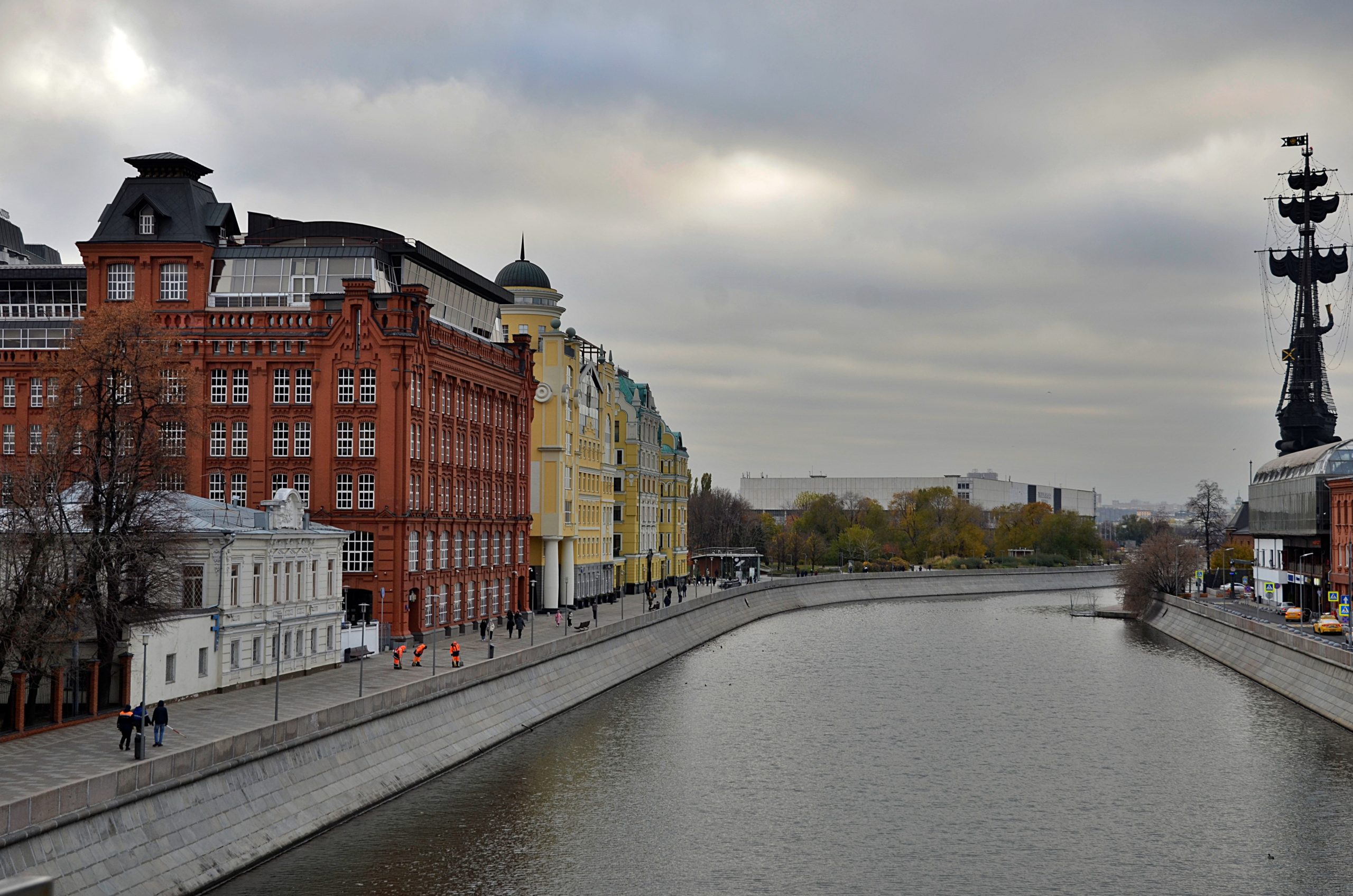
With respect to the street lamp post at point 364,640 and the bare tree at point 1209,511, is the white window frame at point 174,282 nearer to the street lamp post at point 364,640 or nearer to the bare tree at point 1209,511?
the street lamp post at point 364,640

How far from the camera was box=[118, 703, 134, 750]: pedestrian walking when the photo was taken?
34.1m

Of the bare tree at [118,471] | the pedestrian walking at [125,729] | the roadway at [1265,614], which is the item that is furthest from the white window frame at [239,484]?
the roadway at [1265,614]

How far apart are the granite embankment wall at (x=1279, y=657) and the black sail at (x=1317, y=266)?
5382 centimetres

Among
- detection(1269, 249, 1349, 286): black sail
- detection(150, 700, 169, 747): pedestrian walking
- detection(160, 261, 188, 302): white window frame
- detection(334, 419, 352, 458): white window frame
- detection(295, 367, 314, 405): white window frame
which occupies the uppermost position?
detection(1269, 249, 1349, 286): black sail

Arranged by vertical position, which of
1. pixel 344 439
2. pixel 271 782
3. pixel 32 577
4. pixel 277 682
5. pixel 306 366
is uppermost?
pixel 306 366

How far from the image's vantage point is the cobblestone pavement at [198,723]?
32.1 meters

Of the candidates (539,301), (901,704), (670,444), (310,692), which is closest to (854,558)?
(670,444)

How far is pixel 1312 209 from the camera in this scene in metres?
139

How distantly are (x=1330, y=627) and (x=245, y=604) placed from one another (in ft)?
195

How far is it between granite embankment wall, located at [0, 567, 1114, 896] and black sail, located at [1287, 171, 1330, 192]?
103 meters

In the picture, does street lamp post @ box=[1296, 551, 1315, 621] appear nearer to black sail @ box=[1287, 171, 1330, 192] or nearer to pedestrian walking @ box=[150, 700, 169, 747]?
black sail @ box=[1287, 171, 1330, 192]

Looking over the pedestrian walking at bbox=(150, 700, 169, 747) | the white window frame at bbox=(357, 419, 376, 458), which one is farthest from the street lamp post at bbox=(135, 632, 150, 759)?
the white window frame at bbox=(357, 419, 376, 458)

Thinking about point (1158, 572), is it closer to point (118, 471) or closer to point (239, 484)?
point (239, 484)

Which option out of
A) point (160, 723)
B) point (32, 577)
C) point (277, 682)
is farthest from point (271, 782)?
point (32, 577)
